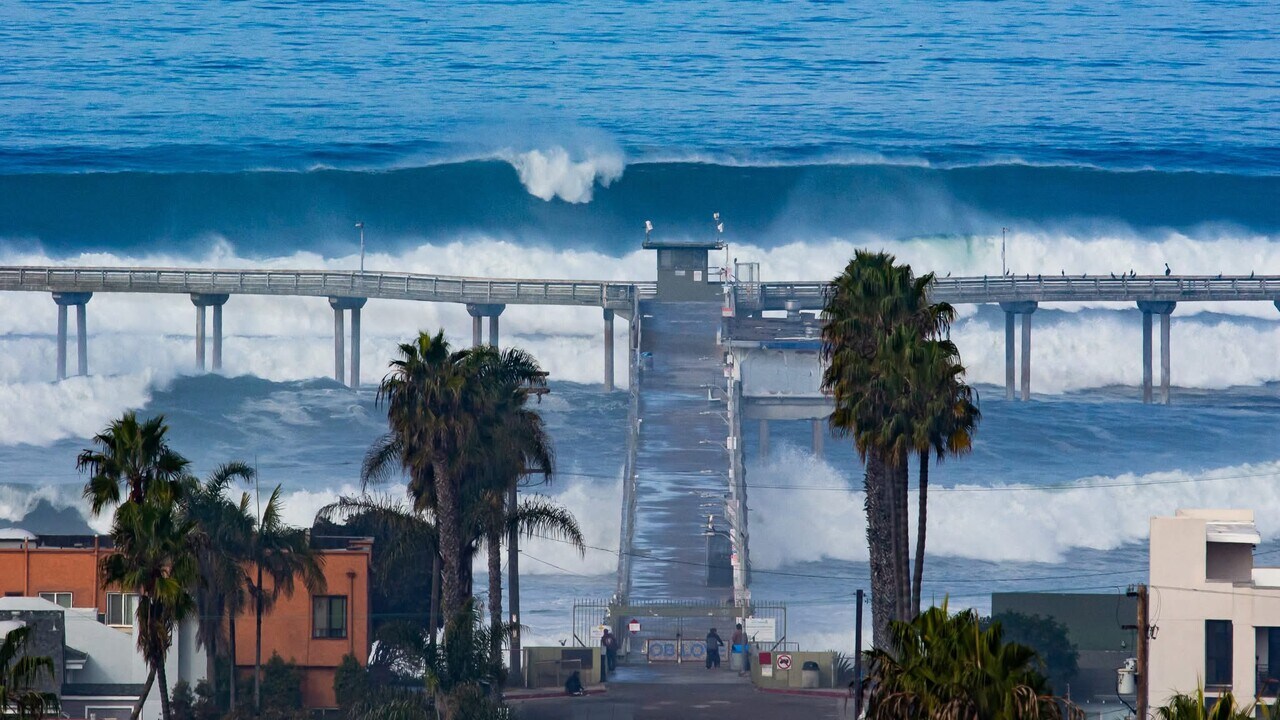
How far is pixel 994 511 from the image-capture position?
7138 centimetres

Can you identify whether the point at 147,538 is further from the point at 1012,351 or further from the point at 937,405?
the point at 1012,351

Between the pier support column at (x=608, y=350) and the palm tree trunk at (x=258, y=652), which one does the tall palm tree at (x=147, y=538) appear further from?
the pier support column at (x=608, y=350)

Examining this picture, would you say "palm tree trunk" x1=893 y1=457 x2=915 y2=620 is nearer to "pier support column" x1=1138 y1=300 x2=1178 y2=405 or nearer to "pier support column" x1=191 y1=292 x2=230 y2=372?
"pier support column" x1=191 y1=292 x2=230 y2=372

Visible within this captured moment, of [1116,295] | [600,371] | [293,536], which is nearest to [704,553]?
[293,536]

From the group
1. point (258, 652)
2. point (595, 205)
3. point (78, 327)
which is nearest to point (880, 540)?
point (258, 652)

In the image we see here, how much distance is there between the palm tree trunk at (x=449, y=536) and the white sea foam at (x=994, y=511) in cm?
2249

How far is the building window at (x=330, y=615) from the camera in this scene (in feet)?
141

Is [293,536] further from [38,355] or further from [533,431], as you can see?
[38,355]

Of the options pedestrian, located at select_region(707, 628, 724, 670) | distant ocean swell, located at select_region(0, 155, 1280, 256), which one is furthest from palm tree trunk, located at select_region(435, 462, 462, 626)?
distant ocean swell, located at select_region(0, 155, 1280, 256)

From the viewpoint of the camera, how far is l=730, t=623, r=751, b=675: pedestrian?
44562 millimetres

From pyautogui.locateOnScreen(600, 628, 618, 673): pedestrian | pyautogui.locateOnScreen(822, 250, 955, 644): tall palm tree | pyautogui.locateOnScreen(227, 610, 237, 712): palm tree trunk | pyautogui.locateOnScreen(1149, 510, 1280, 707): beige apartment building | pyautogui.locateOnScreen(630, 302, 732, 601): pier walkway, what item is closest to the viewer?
pyautogui.locateOnScreen(822, 250, 955, 644): tall palm tree

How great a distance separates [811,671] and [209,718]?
417 inches

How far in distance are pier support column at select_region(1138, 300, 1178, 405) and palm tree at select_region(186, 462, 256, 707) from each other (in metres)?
55.0

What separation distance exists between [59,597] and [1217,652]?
20.5 m
